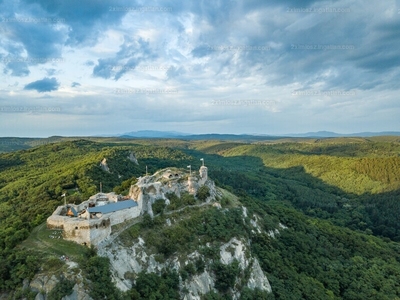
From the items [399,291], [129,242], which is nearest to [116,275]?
[129,242]

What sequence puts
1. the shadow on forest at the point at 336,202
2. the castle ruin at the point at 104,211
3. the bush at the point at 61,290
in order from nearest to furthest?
the bush at the point at 61,290
the castle ruin at the point at 104,211
the shadow on forest at the point at 336,202

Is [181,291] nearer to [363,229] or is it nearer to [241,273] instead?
[241,273]

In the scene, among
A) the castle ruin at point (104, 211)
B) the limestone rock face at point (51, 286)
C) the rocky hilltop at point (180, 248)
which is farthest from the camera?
the castle ruin at point (104, 211)

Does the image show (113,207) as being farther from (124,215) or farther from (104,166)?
(104,166)

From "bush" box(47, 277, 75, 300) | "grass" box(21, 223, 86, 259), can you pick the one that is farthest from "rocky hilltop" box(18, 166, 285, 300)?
"grass" box(21, 223, 86, 259)

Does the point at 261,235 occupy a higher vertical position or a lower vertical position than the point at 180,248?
lower

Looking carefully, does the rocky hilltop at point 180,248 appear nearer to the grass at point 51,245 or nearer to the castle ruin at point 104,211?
the castle ruin at point 104,211

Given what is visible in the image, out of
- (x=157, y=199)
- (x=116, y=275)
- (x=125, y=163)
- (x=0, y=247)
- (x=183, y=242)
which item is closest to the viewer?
(x=116, y=275)

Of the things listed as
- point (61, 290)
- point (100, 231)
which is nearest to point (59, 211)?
point (100, 231)

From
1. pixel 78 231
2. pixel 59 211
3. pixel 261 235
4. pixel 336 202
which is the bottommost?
pixel 336 202

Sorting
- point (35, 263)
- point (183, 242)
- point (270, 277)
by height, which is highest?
point (35, 263)

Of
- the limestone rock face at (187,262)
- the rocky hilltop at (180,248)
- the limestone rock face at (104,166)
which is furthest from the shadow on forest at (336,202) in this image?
the limestone rock face at (187,262)
